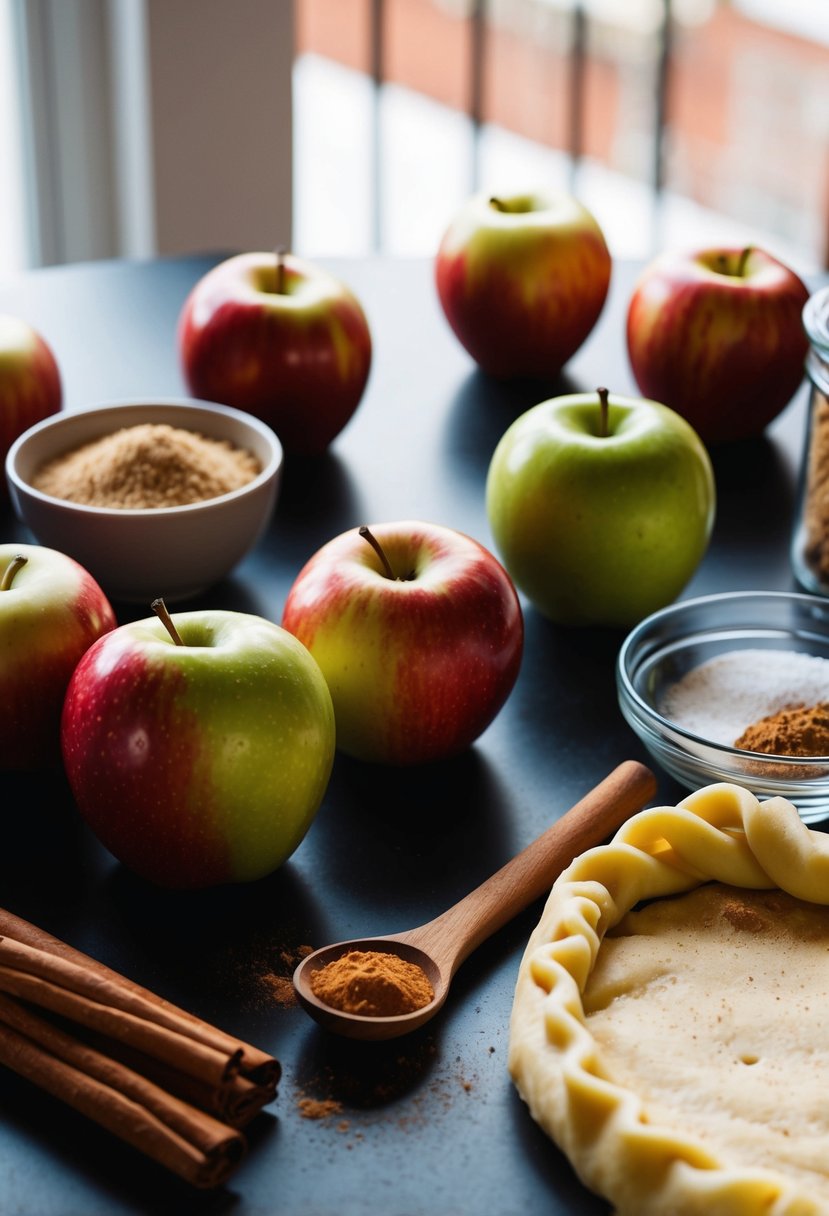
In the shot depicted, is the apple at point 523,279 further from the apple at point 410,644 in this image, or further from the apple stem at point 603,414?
the apple at point 410,644

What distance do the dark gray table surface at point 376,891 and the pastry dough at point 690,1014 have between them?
0.04 m

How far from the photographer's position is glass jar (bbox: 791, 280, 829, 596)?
46.3 inches

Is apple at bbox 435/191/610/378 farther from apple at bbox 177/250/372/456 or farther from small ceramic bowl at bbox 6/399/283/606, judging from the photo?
small ceramic bowl at bbox 6/399/283/606

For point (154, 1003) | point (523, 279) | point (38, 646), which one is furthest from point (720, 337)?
point (154, 1003)

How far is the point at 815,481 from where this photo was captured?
3.92ft

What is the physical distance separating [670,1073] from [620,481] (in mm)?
516

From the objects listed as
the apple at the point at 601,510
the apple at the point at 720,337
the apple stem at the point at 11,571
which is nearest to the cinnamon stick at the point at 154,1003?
the apple stem at the point at 11,571

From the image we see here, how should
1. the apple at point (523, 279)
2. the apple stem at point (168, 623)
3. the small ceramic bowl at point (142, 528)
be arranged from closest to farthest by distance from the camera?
the apple stem at point (168, 623) → the small ceramic bowl at point (142, 528) → the apple at point (523, 279)

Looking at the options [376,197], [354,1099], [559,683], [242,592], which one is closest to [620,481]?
[559,683]

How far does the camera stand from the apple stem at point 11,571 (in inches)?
37.9

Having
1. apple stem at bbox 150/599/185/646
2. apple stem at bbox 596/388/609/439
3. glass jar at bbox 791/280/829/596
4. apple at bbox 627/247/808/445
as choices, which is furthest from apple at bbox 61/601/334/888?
apple at bbox 627/247/808/445

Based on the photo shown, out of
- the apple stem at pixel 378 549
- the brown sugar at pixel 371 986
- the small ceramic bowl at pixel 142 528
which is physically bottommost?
the brown sugar at pixel 371 986

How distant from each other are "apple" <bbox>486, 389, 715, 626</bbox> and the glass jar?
0.31ft

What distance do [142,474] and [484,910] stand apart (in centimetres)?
49
